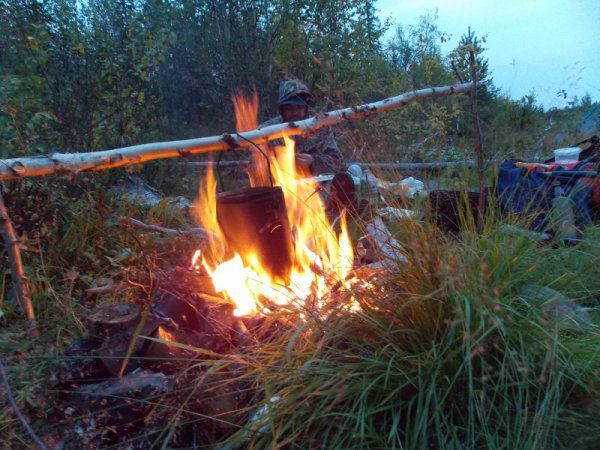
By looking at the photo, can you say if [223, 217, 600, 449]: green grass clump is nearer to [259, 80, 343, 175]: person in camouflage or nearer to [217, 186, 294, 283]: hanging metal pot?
[217, 186, 294, 283]: hanging metal pot

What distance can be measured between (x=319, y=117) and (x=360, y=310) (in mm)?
1630

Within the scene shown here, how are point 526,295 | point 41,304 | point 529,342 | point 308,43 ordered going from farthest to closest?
point 308,43, point 41,304, point 526,295, point 529,342

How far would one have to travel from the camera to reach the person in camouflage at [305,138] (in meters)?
5.17

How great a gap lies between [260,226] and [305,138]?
291 cm

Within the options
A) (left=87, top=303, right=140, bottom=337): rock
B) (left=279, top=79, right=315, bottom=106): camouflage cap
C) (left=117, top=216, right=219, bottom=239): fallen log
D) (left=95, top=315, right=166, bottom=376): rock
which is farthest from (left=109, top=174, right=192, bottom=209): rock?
(left=95, top=315, right=166, bottom=376): rock

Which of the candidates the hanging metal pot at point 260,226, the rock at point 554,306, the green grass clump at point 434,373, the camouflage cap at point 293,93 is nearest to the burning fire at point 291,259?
the hanging metal pot at point 260,226

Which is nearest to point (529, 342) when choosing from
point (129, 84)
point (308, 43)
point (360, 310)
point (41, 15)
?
point (360, 310)

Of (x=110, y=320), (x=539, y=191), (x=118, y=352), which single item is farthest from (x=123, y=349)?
(x=539, y=191)

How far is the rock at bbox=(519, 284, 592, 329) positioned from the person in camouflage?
2.99 metres

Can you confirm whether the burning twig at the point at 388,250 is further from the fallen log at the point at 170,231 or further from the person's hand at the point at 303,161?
the person's hand at the point at 303,161

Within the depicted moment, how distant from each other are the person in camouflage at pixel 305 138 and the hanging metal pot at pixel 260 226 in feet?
7.36

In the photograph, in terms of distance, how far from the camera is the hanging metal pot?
105 inches

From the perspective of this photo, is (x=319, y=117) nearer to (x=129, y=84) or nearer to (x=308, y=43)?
(x=129, y=84)

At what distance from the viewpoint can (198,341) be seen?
233 centimetres
